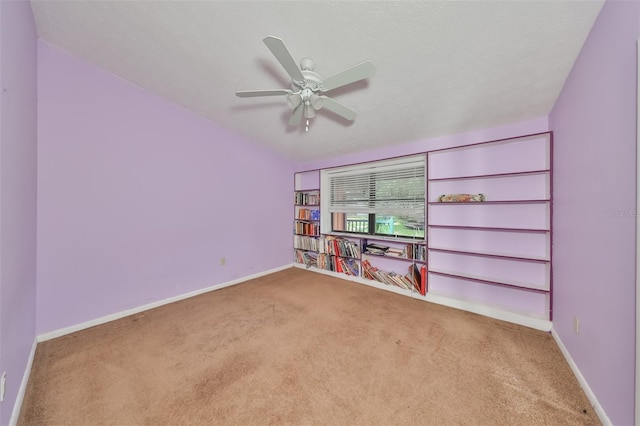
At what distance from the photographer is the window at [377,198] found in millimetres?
3096

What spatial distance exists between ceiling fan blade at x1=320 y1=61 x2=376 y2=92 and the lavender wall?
2256mm

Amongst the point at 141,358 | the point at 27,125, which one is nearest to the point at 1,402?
the point at 141,358

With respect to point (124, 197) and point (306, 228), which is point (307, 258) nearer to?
point (306, 228)

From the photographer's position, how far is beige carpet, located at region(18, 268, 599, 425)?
1236mm

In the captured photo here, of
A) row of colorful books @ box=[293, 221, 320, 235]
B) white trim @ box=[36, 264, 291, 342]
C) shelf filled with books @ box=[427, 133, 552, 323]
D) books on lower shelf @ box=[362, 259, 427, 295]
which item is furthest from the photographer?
row of colorful books @ box=[293, 221, 320, 235]

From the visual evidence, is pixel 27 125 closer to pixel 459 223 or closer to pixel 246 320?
pixel 246 320

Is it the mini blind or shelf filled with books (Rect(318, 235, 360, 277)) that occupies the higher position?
the mini blind

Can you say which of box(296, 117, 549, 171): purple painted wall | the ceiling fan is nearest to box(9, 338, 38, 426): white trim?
the ceiling fan

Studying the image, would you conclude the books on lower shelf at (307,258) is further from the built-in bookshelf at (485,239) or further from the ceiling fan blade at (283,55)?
the ceiling fan blade at (283,55)

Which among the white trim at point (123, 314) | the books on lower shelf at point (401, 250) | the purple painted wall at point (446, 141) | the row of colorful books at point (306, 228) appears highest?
the purple painted wall at point (446, 141)

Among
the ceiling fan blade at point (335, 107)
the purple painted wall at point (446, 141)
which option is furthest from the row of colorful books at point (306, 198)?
the ceiling fan blade at point (335, 107)

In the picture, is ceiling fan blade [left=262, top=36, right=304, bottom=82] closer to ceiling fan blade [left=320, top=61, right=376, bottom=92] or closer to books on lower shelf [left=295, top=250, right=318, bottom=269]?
ceiling fan blade [left=320, top=61, right=376, bottom=92]

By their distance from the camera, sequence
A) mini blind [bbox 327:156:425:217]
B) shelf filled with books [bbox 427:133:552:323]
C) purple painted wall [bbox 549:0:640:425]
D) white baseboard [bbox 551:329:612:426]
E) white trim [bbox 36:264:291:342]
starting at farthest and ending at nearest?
mini blind [bbox 327:156:425:217]
shelf filled with books [bbox 427:133:552:323]
white trim [bbox 36:264:291:342]
white baseboard [bbox 551:329:612:426]
purple painted wall [bbox 549:0:640:425]

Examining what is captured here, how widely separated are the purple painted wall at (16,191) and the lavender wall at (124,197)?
0.18 m
